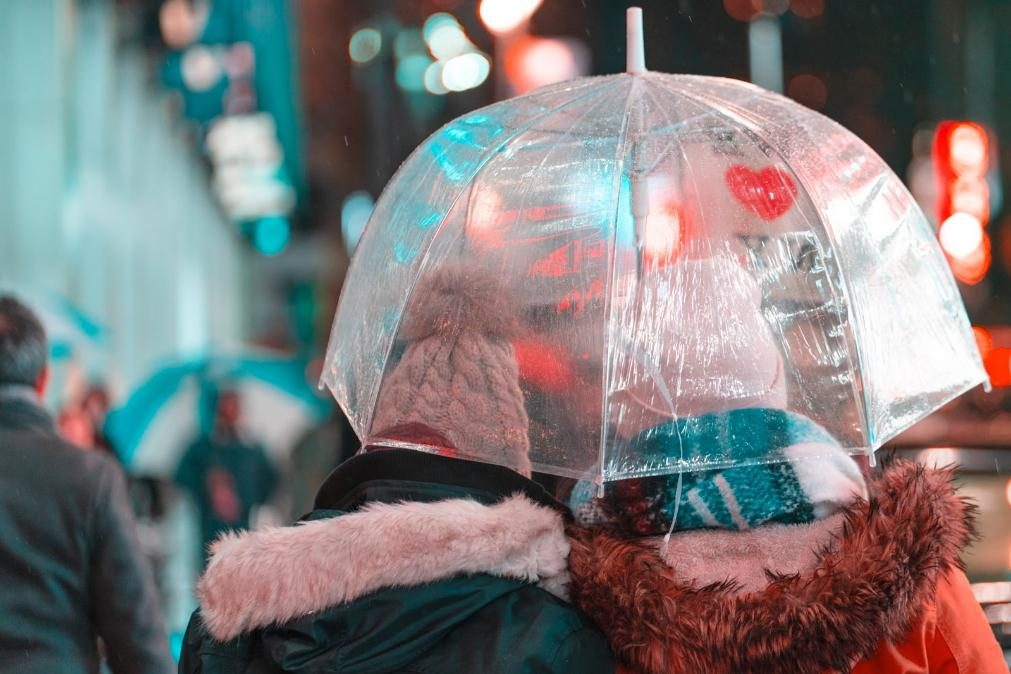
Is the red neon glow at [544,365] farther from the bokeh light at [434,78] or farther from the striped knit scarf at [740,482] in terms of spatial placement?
the bokeh light at [434,78]

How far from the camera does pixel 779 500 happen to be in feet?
8.55

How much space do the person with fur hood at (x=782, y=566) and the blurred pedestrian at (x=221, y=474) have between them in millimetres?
8971

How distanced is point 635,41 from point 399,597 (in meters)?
1.47

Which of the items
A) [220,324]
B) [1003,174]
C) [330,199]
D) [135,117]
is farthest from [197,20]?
[1003,174]

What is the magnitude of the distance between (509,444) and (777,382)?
603 mm

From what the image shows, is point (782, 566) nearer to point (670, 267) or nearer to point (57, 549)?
point (670, 267)

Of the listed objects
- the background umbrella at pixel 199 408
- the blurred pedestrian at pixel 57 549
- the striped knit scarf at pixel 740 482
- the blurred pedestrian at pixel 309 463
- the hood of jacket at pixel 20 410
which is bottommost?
the blurred pedestrian at pixel 309 463

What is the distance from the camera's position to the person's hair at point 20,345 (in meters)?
4.27

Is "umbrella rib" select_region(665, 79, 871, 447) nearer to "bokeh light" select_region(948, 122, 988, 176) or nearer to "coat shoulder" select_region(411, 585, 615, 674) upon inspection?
"coat shoulder" select_region(411, 585, 615, 674)

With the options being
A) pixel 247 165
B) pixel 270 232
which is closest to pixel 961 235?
pixel 247 165

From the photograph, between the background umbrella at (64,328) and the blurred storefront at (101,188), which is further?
the blurred storefront at (101,188)

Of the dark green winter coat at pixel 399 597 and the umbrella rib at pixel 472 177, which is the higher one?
the umbrella rib at pixel 472 177

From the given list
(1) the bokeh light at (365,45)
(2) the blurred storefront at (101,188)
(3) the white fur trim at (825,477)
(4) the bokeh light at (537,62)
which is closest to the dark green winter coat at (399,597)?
(3) the white fur trim at (825,477)

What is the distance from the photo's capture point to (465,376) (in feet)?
9.30
